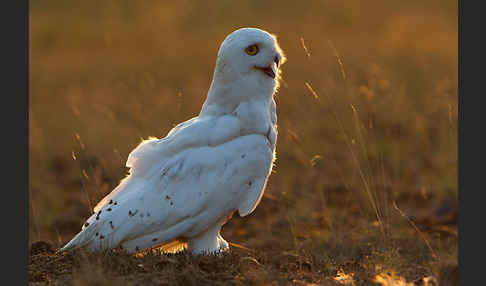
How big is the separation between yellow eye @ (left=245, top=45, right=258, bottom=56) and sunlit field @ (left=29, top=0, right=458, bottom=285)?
1.61 feet

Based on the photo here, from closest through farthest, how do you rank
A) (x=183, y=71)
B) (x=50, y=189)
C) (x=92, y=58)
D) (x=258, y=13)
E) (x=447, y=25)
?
(x=50, y=189), (x=183, y=71), (x=92, y=58), (x=447, y=25), (x=258, y=13)

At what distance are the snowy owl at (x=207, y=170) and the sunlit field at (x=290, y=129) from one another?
0.68 feet

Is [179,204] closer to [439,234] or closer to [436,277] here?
[436,277]

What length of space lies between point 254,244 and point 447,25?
10.8 m

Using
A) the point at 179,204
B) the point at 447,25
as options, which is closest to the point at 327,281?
the point at 179,204

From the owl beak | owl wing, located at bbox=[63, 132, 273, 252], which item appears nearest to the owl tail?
owl wing, located at bbox=[63, 132, 273, 252]

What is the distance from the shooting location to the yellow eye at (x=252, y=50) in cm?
475

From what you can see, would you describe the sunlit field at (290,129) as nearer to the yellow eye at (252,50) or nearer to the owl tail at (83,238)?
the owl tail at (83,238)

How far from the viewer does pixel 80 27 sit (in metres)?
16.0

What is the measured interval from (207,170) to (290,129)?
231 cm

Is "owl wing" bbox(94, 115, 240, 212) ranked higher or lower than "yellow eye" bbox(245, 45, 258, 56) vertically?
lower

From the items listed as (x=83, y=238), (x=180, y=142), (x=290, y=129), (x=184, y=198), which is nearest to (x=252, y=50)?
(x=180, y=142)

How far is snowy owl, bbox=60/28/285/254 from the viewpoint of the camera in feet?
14.9

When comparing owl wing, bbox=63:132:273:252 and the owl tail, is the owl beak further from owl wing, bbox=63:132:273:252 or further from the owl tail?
the owl tail
